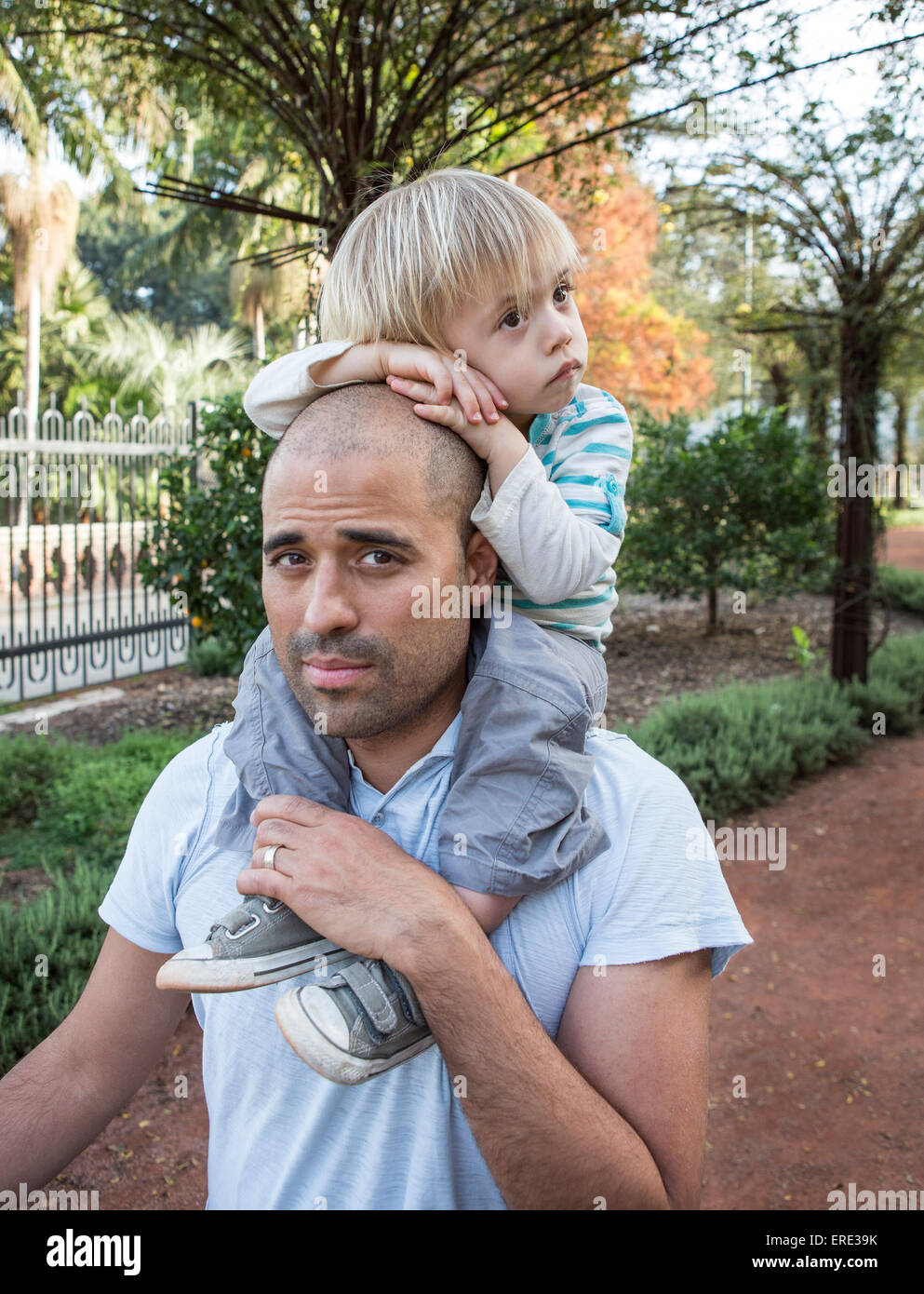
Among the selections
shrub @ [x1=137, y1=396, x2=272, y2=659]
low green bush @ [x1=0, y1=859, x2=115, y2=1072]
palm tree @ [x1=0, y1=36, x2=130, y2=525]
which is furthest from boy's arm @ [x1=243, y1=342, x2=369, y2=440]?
palm tree @ [x1=0, y1=36, x2=130, y2=525]

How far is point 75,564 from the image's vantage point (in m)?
9.15

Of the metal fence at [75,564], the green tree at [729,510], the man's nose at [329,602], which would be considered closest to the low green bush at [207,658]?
the metal fence at [75,564]

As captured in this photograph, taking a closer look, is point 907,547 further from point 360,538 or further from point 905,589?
point 360,538

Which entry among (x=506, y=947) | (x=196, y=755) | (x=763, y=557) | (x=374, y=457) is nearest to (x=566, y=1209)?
(x=506, y=947)

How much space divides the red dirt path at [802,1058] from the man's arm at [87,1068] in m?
1.94

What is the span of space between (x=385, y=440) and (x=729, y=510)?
9797 mm

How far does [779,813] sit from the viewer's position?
6938 millimetres

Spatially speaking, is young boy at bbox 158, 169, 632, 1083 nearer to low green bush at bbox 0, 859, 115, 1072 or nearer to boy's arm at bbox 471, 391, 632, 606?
boy's arm at bbox 471, 391, 632, 606

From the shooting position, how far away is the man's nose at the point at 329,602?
5.07ft

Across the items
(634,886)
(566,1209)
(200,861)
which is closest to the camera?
(566,1209)

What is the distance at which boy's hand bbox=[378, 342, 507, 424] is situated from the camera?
1.69 m

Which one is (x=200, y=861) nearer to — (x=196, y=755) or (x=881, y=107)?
(x=196, y=755)

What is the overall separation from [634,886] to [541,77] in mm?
4607

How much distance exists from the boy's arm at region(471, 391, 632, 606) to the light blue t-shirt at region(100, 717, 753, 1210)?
1.07ft
